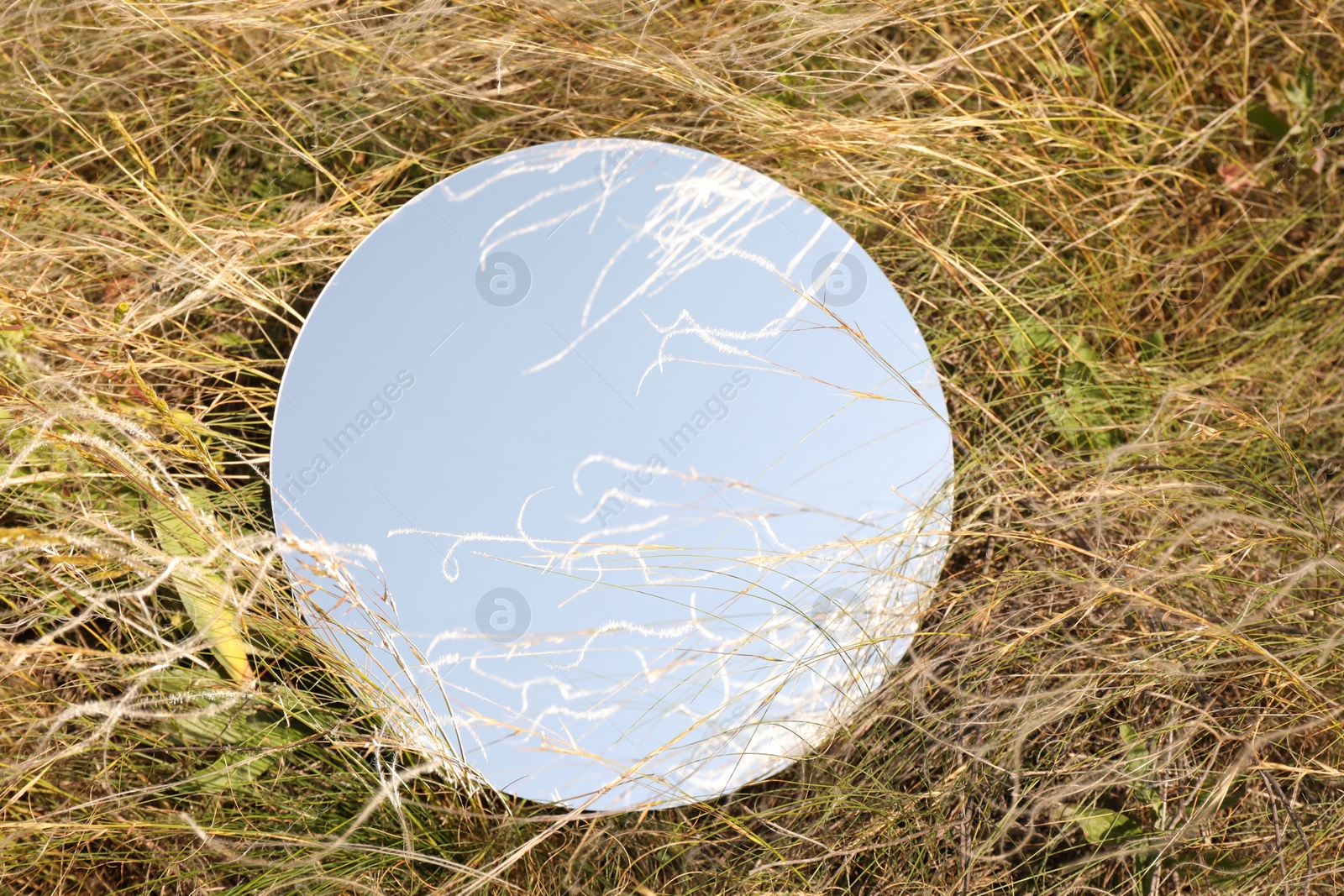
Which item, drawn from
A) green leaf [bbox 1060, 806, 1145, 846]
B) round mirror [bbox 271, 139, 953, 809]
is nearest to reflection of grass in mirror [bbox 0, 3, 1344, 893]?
green leaf [bbox 1060, 806, 1145, 846]

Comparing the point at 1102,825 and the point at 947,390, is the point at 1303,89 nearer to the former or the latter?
the point at 947,390

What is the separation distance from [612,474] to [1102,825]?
121 cm

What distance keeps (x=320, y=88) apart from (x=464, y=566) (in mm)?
1208

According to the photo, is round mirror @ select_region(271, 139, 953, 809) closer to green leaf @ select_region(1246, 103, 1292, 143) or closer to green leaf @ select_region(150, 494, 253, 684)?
green leaf @ select_region(150, 494, 253, 684)

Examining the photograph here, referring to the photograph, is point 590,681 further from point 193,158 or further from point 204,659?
point 193,158

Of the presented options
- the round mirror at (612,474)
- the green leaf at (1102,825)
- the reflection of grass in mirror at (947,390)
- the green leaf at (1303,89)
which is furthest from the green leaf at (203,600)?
the green leaf at (1303,89)

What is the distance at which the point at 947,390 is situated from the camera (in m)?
2.04

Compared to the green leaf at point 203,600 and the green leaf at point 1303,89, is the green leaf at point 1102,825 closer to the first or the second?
the green leaf at point 203,600

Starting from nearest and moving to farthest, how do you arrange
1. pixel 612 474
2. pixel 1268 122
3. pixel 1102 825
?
pixel 612 474, pixel 1102 825, pixel 1268 122

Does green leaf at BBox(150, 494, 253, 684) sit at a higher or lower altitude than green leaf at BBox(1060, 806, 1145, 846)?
higher

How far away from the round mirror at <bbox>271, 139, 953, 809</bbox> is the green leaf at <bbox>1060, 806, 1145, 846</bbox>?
1.73ft

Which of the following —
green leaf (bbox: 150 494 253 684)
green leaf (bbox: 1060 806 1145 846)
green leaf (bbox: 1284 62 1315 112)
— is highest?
green leaf (bbox: 1284 62 1315 112)

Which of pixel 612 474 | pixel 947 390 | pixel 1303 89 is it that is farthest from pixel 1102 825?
pixel 1303 89

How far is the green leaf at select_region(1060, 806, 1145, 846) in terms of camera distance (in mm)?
1799
